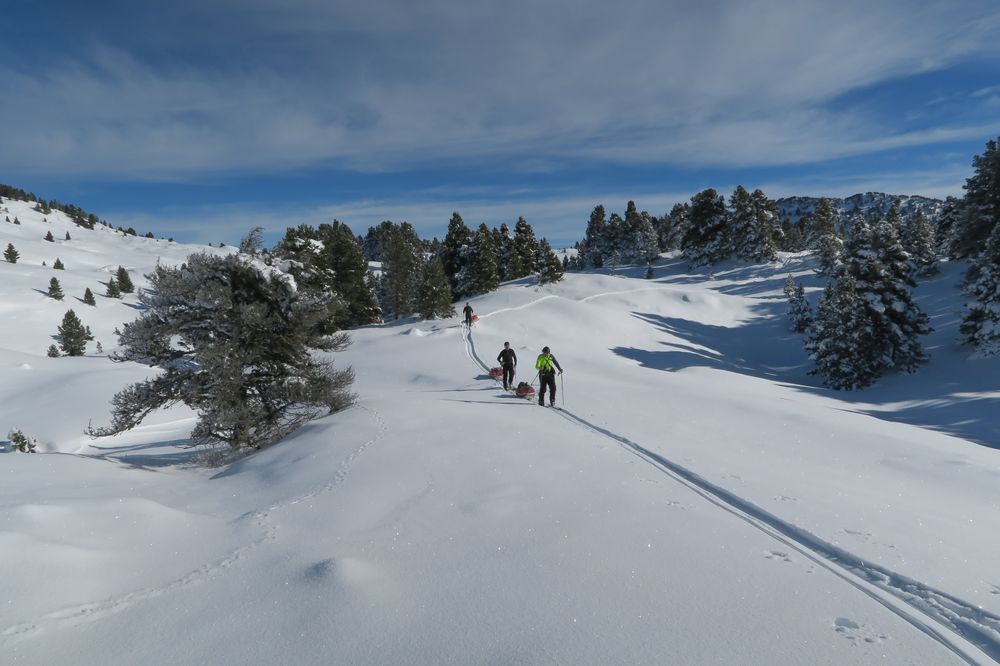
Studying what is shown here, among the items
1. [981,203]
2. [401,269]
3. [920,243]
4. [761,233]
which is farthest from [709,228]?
[401,269]

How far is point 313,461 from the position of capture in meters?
8.38

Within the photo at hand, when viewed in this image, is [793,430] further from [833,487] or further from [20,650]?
[20,650]

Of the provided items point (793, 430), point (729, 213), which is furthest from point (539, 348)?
point (729, 213)

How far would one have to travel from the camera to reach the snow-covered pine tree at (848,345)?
84.5 feet

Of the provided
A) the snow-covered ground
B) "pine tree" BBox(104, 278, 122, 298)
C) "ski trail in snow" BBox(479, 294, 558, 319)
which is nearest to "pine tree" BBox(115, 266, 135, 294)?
"pine tree" BBox(104, 278, 122, 298)

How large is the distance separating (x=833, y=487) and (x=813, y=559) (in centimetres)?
321

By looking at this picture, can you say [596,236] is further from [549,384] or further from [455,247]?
[549,384]

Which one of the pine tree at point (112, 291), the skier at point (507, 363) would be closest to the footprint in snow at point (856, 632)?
the skier at point (507, 363)

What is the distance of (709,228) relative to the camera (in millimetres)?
65250

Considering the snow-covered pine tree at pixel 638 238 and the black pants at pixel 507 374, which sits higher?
the snow-covered pine tree at pixel 638 238

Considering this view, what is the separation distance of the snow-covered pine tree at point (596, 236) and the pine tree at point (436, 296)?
2342 inches

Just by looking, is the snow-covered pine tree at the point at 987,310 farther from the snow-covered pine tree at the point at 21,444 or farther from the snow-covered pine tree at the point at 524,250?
the snow-covered pine tree at the point at 524,250

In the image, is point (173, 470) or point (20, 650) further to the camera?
point (173, 470)

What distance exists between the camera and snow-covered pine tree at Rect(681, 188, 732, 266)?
211 ft
